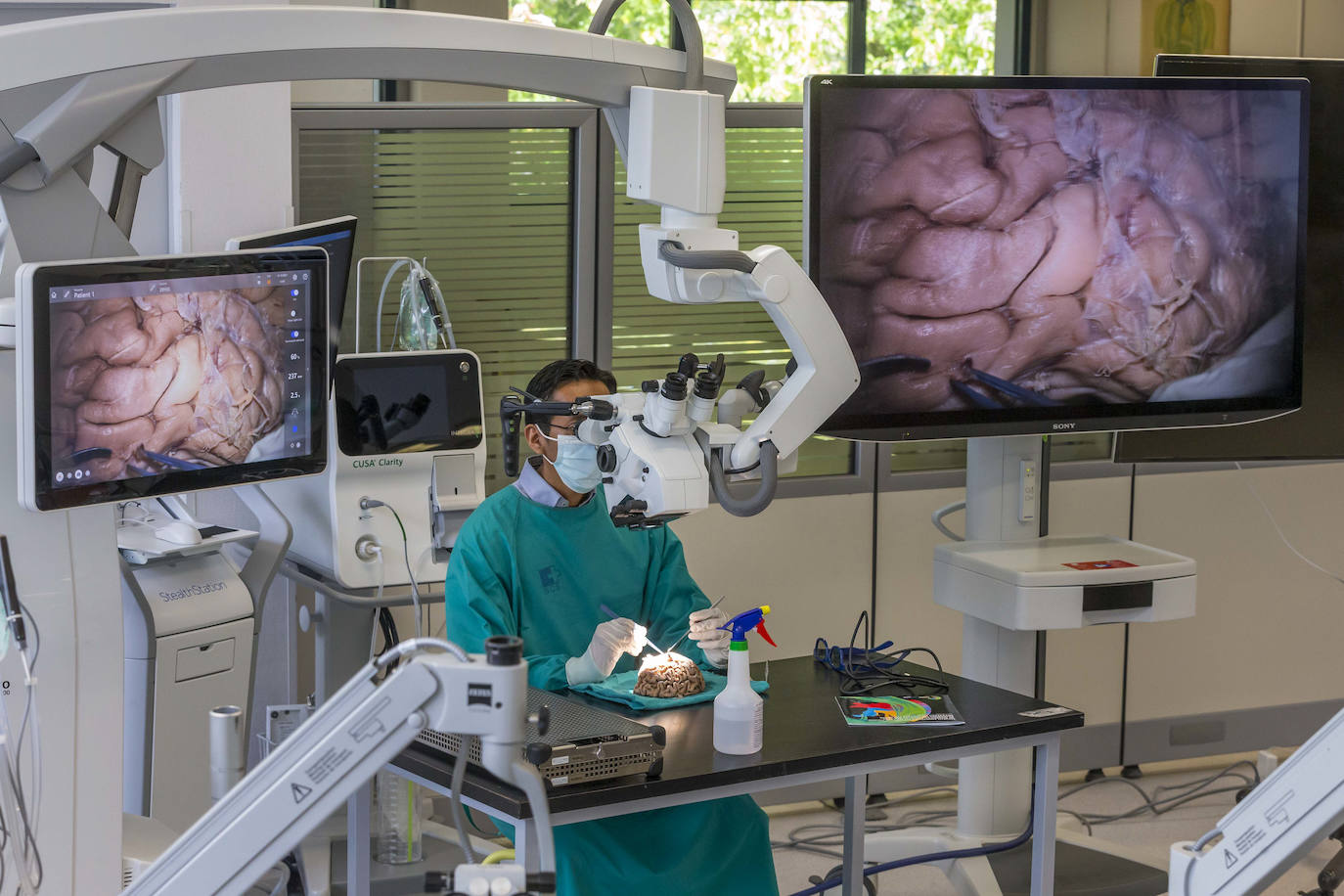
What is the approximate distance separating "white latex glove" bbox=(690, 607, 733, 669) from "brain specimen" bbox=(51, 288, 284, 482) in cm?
101

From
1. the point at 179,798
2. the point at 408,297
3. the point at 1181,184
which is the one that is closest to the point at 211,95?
the point at 408,297

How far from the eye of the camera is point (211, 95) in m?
3.40

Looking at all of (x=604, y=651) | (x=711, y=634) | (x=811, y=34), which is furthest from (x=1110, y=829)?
(x=811, y=34)

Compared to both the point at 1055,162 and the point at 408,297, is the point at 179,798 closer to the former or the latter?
the point at 408,297

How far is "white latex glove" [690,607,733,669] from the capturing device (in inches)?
106

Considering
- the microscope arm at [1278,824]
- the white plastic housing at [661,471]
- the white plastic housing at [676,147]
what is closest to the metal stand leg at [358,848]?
the white plastic housing at [661,471]

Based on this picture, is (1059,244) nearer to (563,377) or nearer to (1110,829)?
Result: (563,377)

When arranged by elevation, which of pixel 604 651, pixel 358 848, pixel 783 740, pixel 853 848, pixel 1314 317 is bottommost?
pixel 853 848

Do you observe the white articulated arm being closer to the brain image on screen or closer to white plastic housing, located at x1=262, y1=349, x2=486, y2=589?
the brain image on screen

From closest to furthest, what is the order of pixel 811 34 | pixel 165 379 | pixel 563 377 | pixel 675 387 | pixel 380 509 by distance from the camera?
1. pixel 165 379
2. pixel 675 387
3. pixel 563 377
4. pixel 380 509
5. pixel 811 34

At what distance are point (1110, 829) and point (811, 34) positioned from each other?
3.05 meters

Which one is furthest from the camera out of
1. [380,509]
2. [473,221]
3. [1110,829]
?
[1110,829]

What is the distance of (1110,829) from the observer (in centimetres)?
405

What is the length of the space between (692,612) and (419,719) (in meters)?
1.42
